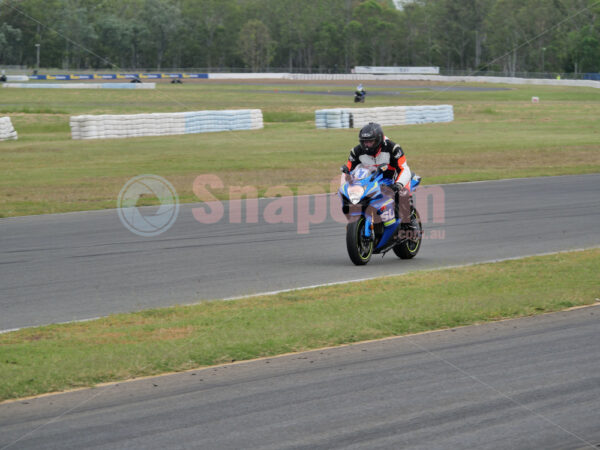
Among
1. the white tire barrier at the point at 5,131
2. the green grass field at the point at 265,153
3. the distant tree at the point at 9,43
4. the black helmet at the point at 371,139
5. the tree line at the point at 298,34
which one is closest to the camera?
the black helmet at the point at 371,139

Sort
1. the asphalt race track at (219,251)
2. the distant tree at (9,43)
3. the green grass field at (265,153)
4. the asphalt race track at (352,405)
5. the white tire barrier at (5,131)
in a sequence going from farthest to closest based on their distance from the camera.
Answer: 1. the distant tree at (9,43)
2. the white tire barrier at (5,131)
3. the green grass field at (265,153)
4. the asphalt race track at (219,251)
5. the asphalt race track at (352,405)

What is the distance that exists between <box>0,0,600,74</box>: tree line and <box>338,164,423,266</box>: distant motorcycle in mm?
103222

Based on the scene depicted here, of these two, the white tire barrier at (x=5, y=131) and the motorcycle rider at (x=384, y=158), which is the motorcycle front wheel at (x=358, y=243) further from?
the white tire barrier at (x=5, y=131)

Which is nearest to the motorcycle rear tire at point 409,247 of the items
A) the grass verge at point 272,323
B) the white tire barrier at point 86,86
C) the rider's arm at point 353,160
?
the rider's arm at point 353,160

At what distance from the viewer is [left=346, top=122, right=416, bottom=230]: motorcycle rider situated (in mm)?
10703

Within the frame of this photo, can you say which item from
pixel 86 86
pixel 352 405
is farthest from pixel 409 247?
pixel 86 86

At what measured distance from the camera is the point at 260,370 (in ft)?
20.9

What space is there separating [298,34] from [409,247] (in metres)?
150

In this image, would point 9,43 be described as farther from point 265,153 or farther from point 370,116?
point 265,153

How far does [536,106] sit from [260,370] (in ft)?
181

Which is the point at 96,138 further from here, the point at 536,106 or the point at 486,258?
the point at 536,106

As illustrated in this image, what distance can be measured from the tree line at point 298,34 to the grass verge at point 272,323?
104623 mm

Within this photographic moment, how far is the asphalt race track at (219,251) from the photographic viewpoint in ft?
30.4

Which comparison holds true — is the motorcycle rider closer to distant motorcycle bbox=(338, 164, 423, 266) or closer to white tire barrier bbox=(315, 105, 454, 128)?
distant motorcycle bbox=(338, 164, 423, 266)
